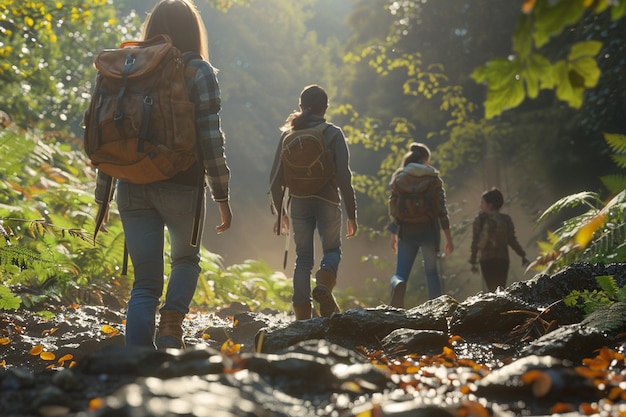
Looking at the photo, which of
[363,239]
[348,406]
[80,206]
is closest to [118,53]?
[348,406]

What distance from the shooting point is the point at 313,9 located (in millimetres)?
50719

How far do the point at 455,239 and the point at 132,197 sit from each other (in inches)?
564

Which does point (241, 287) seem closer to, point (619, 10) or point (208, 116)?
point (208, 116)

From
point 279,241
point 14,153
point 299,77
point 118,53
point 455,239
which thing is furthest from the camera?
point 299,77

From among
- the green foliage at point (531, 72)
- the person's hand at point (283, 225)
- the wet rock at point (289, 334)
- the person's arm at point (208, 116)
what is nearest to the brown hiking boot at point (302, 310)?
the person's hand at point (283, 225)

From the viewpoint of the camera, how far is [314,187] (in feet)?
19.2

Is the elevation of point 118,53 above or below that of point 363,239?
below

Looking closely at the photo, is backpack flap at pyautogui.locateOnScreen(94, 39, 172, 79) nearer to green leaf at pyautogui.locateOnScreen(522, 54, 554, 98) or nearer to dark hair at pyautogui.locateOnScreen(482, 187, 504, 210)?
green leaf at pyautogui.locateOnScreen(522, 54, 554, 98)

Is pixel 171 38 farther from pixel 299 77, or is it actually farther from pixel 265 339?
pixel 299 77

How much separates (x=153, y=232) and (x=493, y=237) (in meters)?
5.63

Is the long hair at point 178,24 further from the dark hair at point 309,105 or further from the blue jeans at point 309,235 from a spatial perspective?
the blue jeans at point 309,235

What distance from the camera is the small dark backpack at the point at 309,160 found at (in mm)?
5812

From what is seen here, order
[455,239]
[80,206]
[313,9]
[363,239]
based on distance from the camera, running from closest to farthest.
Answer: [80,206] < [455,239] < [363,239] < [313,9]

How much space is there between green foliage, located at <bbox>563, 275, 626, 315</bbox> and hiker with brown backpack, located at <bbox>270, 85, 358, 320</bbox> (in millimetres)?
2058
